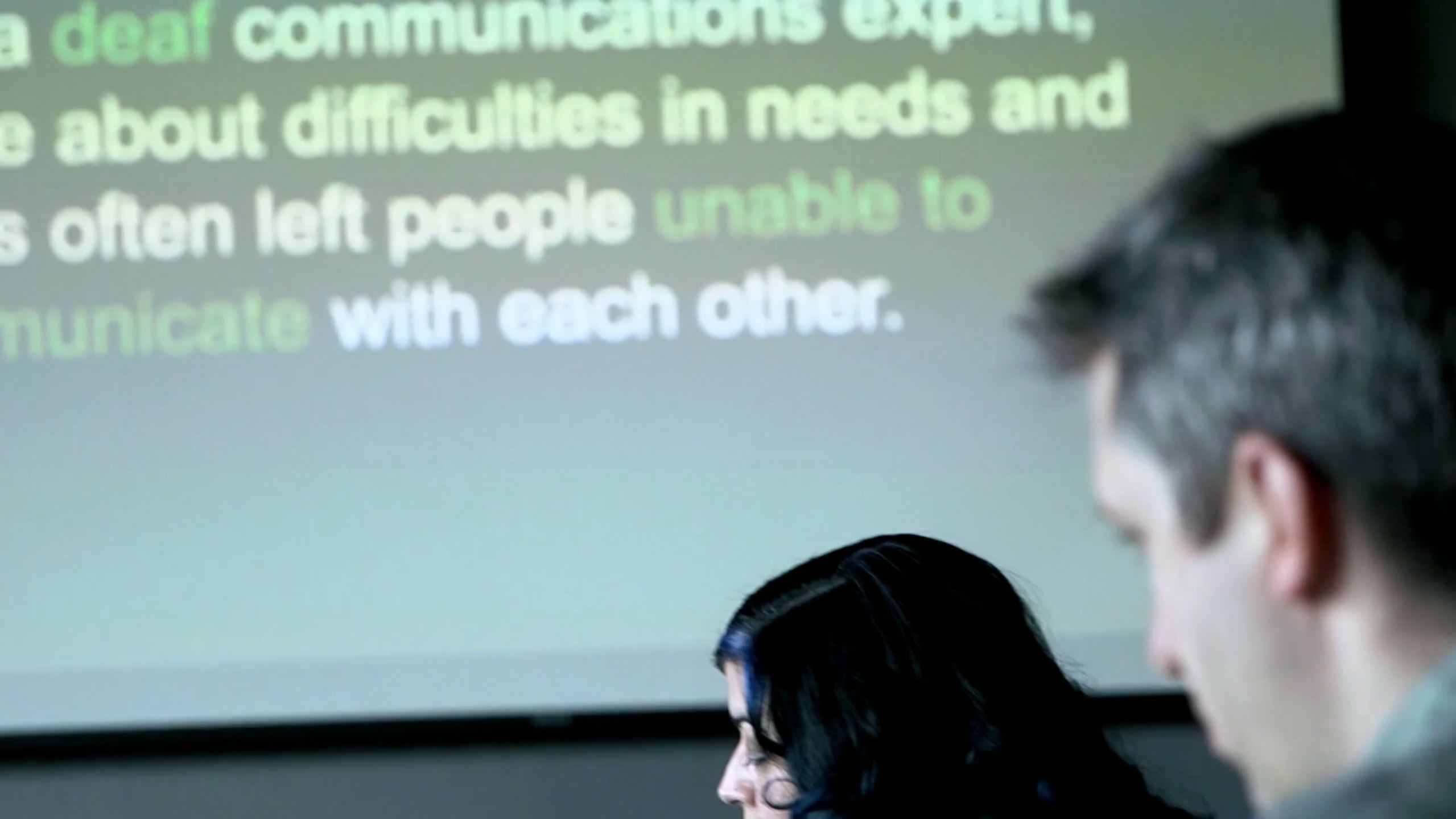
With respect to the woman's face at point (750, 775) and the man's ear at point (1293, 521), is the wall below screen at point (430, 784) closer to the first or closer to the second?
the woman's face at point (750, 775)

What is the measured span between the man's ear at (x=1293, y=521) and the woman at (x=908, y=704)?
107 centimetres

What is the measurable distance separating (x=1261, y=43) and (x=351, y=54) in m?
1.46

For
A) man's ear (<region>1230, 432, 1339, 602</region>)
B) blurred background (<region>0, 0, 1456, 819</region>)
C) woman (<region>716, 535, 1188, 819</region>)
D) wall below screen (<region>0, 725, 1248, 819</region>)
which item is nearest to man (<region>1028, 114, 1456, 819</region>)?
man's ear (<region>1230, 432, 1339, 602</region>)

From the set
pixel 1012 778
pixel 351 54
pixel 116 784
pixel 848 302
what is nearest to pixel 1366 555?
pixel 1012 778

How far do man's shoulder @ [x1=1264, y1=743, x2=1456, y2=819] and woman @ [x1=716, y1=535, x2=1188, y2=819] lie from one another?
113 centimetres

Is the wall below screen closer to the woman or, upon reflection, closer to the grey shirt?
the woman

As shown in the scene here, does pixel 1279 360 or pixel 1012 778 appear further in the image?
pixel 1012 778

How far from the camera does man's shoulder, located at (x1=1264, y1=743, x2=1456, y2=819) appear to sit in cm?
59

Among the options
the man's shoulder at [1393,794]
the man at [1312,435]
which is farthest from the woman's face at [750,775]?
the man's shoulder at [1393,794]

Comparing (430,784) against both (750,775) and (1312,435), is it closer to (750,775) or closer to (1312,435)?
(750,775)

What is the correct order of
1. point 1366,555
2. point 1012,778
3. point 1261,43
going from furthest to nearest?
1. point 1261,43
2. point 1012,778
3. point 1366,555

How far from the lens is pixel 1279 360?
69cm

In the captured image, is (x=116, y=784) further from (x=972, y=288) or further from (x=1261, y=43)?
(x=1261, y=43)

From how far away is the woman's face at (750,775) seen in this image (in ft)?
5.96
